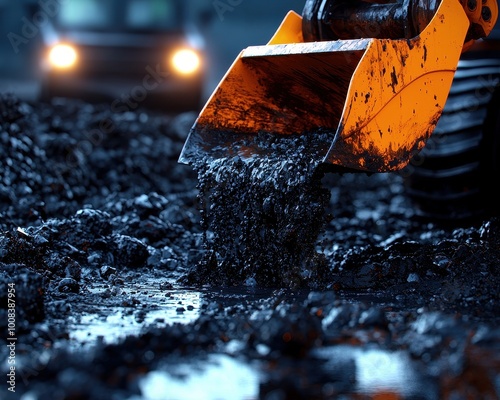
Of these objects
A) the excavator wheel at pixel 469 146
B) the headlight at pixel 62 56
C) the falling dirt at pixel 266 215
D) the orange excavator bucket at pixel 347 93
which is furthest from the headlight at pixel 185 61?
the falling dirt at pixel 266 215

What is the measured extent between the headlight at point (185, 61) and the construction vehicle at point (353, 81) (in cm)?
749

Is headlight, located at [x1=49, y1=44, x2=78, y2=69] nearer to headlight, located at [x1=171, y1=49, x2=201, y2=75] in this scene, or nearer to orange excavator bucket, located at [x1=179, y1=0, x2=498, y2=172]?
headlight, located at [x1=171, y1=49, x2=201, y2=75]

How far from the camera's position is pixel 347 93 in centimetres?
397

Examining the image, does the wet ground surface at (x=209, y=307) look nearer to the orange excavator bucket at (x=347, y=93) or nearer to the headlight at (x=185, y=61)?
the orange excavator bucket at (x=347, y=93)

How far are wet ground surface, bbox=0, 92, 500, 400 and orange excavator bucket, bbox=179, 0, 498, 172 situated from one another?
60 cm

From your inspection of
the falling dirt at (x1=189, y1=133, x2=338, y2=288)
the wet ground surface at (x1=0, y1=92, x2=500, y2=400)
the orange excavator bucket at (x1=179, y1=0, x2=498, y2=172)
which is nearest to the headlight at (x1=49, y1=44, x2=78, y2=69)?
the wet ground surface at (x1=0, y1=92, x2=500, y2=400)

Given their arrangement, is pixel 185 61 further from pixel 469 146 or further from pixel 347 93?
pixel 347 93

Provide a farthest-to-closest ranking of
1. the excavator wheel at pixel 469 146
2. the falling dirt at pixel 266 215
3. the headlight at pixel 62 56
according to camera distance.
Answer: the headlight at pixel 62 56
the excavator wheel at pixel 469 146
the falling dirt at pixel 266 215

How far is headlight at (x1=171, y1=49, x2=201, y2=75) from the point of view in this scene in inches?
481

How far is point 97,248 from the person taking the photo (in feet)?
15.9

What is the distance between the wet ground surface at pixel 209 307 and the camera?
8.72 feet

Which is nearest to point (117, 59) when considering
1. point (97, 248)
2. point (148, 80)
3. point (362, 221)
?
point (148, 80)

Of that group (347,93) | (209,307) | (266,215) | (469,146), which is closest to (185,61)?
(469,146)

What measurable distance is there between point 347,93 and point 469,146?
1.84 m
